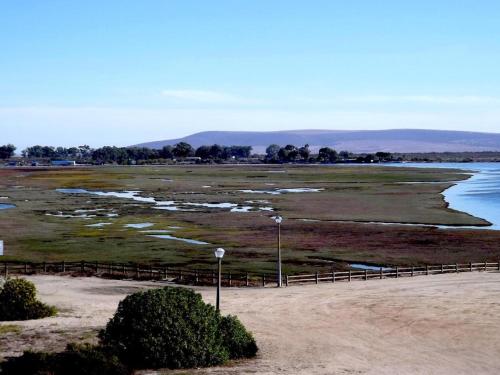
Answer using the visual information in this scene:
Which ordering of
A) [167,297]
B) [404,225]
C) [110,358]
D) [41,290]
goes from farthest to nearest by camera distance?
[404,225] → [41,290] → [167,297] → [110,358]

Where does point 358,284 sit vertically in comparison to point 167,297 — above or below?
below

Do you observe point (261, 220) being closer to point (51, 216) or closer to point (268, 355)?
point (51, 216)

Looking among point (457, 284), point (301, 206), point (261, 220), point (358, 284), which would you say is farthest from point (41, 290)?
point (301, 206)

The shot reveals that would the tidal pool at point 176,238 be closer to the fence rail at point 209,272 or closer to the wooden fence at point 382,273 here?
the fence rail at point 209,272

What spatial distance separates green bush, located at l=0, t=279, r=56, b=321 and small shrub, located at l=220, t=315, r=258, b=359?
10.9m

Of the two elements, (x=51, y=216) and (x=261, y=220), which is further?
(x=51, y=216)

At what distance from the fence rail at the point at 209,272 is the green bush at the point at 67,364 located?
2071cm

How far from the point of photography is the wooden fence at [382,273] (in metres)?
45.7

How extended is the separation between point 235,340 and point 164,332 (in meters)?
3.13

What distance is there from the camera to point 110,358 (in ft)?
82.3

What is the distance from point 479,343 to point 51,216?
68908 millimetres

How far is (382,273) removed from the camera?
47.6 meters

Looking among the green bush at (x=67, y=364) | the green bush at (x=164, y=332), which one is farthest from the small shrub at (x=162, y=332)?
the green bush at (x=67, y=364)

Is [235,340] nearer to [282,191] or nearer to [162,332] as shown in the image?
[162,332]
